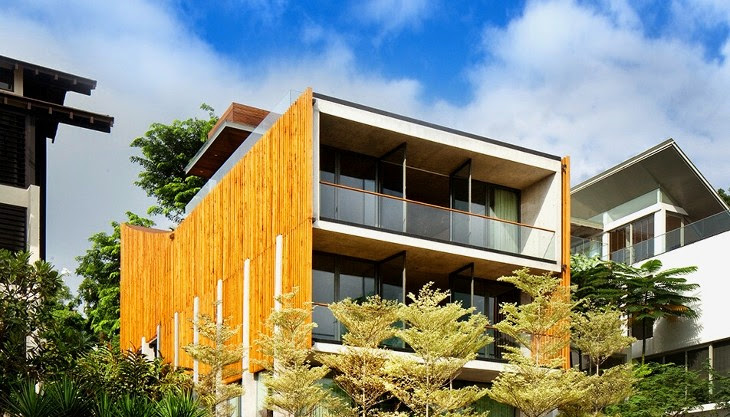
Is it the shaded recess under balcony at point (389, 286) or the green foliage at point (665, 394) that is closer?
the shaded recess under balcony at point (389, 286)

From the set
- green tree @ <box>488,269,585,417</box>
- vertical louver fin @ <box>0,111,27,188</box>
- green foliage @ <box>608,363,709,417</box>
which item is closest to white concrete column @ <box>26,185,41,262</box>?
vertical louver fin @ <box>0,111,27,188</box>

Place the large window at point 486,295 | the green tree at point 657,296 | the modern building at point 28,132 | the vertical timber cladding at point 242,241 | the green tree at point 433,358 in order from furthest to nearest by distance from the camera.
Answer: the green tree at point 657,296 < the large window at point 486,295 < the vertical timber cladding at point 242,241 < the modern building at point 28,132 < the green tree at point 433,358

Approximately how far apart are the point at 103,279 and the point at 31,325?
93.4ft

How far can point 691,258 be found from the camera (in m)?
32.9

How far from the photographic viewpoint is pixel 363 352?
23.5 m

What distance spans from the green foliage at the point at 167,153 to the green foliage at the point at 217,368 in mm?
23276

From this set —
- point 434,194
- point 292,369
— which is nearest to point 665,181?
point 434,194

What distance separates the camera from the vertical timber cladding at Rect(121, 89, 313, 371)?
2522cm

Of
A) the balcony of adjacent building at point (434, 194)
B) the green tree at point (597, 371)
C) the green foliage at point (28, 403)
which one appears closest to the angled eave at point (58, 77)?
the balcony of adjacent building at point (434, 194)

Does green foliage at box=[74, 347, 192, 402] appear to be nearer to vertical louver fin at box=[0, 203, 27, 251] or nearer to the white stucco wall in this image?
vertical louver fin at box=[0, 203, 27, 251]

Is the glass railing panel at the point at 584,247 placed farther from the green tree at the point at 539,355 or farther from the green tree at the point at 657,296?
the green tree at the point at 539,355

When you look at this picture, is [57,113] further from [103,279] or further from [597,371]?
[103,279]

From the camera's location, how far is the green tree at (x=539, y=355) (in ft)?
80.3

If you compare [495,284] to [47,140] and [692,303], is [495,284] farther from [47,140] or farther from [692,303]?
[47,140]
